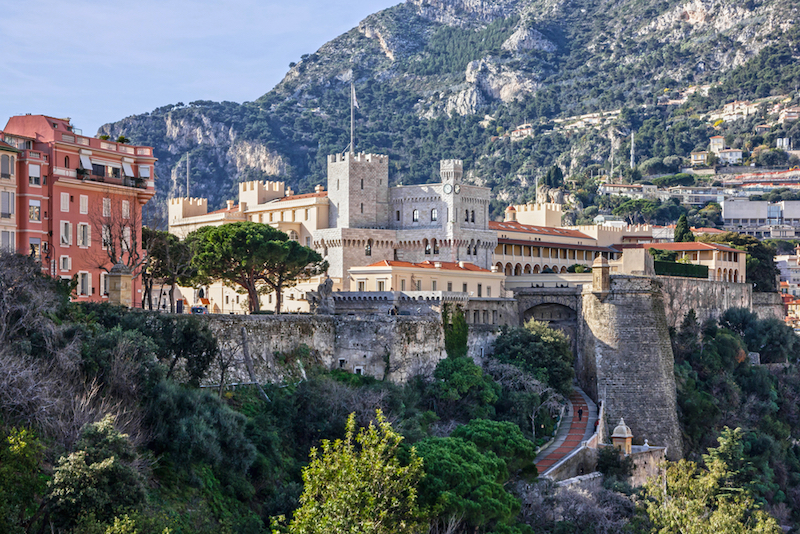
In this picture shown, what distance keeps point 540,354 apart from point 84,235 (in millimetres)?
25416

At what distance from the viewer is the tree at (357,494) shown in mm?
26062

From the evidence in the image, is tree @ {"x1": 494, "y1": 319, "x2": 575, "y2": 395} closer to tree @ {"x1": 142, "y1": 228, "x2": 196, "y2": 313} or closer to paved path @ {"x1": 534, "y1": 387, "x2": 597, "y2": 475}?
paved path @ {"x1": 534, "y1": 387, "x2": 597, "y2": 475}

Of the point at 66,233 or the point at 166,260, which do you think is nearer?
the point at 66,233

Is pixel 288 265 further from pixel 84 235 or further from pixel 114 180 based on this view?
pixel 84 235

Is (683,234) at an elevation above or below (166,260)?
above

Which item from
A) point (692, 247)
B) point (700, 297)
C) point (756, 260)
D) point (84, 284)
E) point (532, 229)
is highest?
point (532, 229)

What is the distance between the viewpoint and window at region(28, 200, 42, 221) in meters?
41.9

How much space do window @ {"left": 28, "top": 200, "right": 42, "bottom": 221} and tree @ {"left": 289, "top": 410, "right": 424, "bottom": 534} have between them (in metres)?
20.4

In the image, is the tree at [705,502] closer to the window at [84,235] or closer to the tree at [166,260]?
the tree at [166,260]

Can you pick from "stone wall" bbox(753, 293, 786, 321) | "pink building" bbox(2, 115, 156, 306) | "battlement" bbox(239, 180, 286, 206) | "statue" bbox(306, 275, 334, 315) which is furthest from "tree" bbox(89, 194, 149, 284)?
"stone wall" bbox(753, 293, 786, 321)

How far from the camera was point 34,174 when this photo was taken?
42.3m

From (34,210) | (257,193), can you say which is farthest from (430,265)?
(34,210)

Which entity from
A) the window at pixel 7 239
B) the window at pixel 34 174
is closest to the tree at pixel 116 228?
the window at pixel 34 174

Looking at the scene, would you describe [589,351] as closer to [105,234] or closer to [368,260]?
[368,260]
